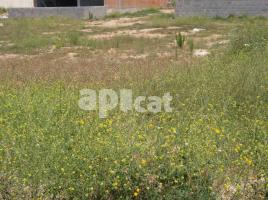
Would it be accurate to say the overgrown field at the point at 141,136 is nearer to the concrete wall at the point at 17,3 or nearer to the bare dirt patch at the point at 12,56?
the bare dirt patch at the point at 12,56

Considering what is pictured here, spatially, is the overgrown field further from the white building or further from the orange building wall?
the white building

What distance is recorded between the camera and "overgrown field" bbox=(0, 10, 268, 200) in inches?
120

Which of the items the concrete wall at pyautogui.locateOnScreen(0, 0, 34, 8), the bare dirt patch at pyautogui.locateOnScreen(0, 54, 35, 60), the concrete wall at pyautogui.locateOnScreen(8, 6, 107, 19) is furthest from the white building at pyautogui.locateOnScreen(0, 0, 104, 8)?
the bare dirt patch at pyautogui.locateOnScreen(0, 54, 35, 60)

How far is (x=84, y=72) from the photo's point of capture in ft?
24.3

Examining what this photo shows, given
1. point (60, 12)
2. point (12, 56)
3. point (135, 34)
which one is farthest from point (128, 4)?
point (12, 56)

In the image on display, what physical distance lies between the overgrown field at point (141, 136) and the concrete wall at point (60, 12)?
13.9m

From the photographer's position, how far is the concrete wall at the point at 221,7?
17.7 m

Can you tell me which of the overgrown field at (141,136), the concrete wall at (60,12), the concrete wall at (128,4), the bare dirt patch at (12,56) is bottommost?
the bare dirt patch at (12,56)

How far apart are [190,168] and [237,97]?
98.6 inches

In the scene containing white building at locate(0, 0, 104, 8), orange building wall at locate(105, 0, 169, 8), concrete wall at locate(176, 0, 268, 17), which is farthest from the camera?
white building at locate(0, 0, 104, 8)

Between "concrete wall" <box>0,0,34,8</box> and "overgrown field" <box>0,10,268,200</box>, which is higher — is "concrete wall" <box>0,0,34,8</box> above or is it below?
above

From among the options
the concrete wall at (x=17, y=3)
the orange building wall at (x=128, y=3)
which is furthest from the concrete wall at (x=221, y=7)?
the concrete wall at (x=17, y=3)

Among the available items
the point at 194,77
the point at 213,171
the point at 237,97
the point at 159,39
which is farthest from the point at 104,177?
the point at 159,39

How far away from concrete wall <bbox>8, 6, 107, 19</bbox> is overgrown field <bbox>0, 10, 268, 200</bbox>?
13.9 metres
